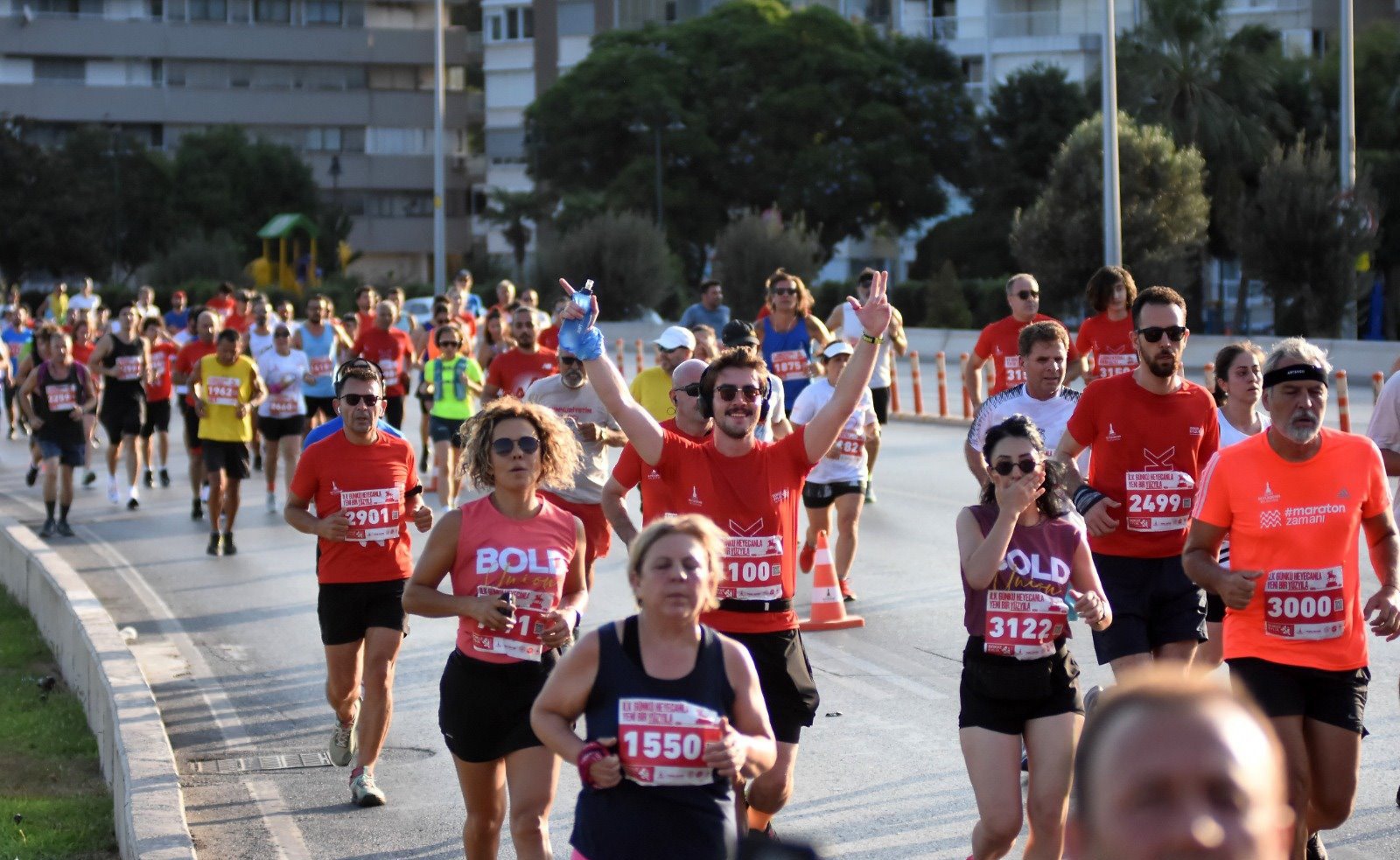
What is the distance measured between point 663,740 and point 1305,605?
2472mm

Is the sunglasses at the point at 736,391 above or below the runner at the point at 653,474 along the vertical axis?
above

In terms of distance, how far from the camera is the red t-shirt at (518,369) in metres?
13.6

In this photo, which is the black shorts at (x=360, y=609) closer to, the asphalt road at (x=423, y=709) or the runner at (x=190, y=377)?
the asphalt road at (x=423, y=709)

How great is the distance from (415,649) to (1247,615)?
6.57 m

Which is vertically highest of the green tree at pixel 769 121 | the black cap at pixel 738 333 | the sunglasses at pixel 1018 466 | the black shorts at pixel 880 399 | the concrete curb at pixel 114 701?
the green tree at pixel 769 121

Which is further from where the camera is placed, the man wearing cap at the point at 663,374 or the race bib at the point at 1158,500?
the man wearing cap at the point at 663,374

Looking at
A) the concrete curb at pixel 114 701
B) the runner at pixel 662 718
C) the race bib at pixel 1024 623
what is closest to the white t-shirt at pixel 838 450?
the concrete curb at pixel 114 701

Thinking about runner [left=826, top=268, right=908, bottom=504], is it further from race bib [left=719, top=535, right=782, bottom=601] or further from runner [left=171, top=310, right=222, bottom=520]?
race bib [left=719, top=535, right=782, bottom=601]

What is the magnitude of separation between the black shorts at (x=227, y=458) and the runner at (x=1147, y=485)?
974 cm

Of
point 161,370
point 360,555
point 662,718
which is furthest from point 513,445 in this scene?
point 161,370

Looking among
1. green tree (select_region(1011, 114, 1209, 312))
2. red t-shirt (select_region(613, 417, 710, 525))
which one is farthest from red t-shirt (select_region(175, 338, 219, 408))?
green tree (select_region(1011, 114, 1209, 312))

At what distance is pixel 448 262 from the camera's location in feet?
289

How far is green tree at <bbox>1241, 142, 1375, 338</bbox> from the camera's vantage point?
3609cm

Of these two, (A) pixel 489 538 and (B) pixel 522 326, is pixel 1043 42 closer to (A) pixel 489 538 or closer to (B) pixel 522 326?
(B) pixel 522 326
